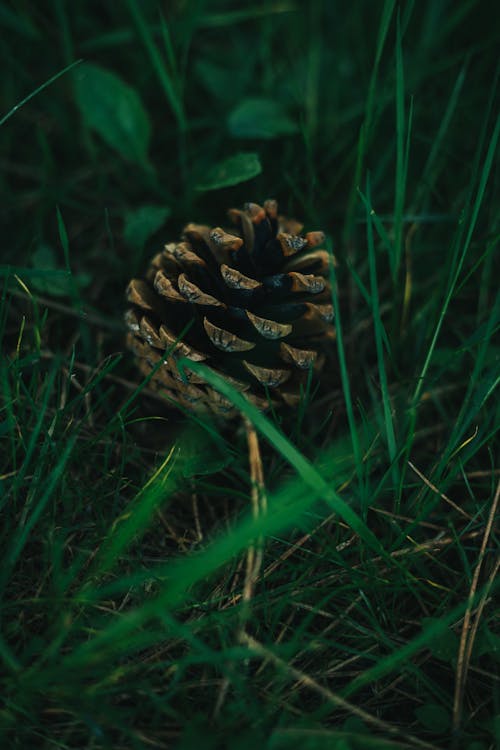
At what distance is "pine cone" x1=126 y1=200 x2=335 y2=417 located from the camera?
1266 millimetres

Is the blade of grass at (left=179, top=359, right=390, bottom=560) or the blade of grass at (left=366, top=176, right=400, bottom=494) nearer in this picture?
the blade of grass at (left=179, top=359, right=390, bottom=560)

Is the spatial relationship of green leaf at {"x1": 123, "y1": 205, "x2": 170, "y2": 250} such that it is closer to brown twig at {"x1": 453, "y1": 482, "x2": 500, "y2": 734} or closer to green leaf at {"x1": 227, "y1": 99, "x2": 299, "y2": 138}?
green leaf at {"x1": 227, "y1": 99, "x2": 299, "y2": 138}

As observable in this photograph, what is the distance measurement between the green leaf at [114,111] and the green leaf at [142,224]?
0.22 metres

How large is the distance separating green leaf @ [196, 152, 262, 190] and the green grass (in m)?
0.01

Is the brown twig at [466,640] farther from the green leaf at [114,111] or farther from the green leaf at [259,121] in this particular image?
the green leaf at [114,111]

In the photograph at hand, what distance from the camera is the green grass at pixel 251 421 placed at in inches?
41.8

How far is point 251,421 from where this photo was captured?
1.11 meters

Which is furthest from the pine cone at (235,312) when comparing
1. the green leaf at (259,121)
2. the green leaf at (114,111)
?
the green leaf at (114,111)

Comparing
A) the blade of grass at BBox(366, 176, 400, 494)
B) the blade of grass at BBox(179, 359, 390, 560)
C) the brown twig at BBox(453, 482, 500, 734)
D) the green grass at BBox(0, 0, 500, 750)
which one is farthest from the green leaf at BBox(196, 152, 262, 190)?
the brown twig at BBox(453, 482, 500, 734)

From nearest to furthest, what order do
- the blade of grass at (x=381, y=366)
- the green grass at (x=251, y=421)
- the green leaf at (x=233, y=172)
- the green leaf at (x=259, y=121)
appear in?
the green grass at (x=251, y=421)
the blade of grass at (x=381, y=366)
the green leaf at (x=233, y=172)
the green leaf at (x=259, y=121)

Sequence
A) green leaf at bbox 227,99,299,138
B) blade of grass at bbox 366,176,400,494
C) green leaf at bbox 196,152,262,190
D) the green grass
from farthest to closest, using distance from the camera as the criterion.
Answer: green leaf at bbox 227,99,299,138
green leaf at bbox 196,152,262,190
blade of grass at bbox 366,176,400,494
the green grass

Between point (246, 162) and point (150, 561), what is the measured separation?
3.25 ft

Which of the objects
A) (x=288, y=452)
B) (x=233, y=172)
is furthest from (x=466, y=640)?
(x=233, y=172)

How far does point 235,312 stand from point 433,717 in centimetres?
84
